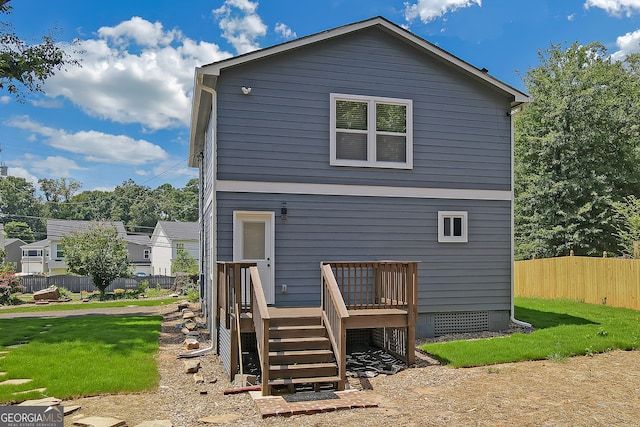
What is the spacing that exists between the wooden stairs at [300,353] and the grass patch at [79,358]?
1.72m

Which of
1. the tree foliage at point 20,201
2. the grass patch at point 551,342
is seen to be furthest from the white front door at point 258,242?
the tree foliage at point 20,201

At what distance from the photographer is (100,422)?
495 cm

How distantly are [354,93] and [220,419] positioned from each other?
6904 mm

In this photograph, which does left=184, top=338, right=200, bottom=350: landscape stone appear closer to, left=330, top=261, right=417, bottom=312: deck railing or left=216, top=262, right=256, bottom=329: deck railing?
left=216, top=262, right=256, bottom=329: deck railing

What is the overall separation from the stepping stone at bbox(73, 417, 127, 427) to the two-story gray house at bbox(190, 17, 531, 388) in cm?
395

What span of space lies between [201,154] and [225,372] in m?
8.63

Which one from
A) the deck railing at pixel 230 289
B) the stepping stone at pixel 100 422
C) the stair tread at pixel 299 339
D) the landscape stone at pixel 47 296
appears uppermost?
the deck railing at pixel 230 289

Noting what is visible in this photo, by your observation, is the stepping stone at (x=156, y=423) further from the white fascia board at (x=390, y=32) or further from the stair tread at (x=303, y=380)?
the white fascia board at (x=390, y=32)

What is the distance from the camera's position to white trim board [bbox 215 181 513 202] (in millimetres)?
9266

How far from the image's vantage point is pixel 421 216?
10320mm

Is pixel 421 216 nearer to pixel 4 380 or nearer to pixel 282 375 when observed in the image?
pixel 282 375

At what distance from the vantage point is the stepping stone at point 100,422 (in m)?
4.89

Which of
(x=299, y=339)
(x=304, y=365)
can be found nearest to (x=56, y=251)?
(x=299, y=339)

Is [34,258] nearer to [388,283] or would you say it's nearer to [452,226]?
[452,226]
